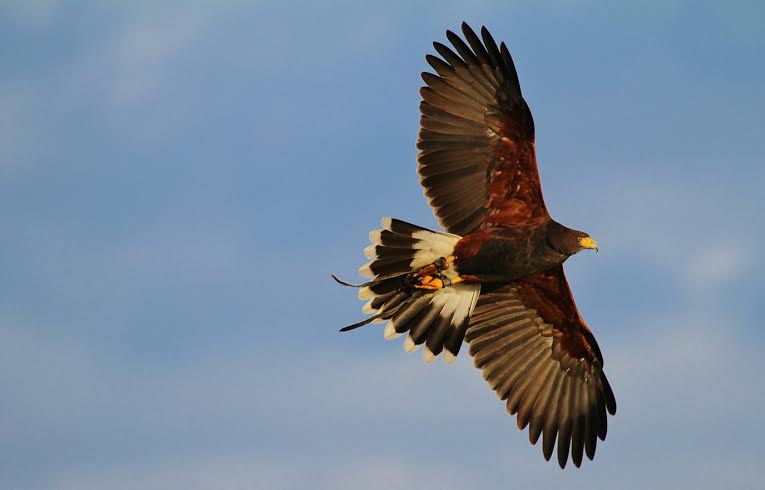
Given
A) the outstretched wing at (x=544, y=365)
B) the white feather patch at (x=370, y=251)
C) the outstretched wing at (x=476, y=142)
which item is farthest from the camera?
the outstretched wing at (x=544, y=365)

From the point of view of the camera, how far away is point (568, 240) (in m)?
13.9

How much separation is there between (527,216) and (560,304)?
1583 mm

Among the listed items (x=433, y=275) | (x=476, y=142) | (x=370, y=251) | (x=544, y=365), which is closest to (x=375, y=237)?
(x=370, y=251)

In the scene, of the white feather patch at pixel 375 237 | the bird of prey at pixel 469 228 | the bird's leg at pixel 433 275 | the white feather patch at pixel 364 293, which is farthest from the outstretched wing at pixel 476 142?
the white feather patch at pixel 364 293

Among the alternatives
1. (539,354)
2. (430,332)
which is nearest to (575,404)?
(539,354)

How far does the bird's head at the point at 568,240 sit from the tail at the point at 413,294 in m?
1.16

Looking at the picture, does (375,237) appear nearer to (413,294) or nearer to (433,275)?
(433,275)

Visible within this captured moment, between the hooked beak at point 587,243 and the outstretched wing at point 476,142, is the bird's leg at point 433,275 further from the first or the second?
the hooked beak at point 587,243

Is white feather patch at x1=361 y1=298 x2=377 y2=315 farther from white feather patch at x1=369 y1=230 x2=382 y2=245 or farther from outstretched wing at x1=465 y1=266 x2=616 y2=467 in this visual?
outstretched wing at x1=465 y1=266 x2=616 y2=467

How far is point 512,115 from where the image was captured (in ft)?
46.4

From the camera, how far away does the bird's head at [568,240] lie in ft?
45.7

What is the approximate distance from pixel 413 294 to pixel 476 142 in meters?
2.05

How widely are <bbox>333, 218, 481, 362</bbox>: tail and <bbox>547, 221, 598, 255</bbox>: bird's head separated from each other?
3.82ft

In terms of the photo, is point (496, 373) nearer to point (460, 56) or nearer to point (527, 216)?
point (527, 216)
